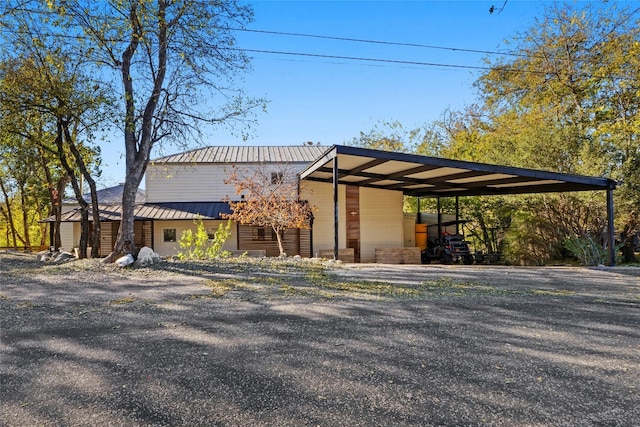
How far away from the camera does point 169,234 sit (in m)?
17.7

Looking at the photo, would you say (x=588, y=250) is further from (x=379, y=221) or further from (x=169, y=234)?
(x=169, y=234)

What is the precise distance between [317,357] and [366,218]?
42.8 feet

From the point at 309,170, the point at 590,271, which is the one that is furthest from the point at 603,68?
the point at 309,170

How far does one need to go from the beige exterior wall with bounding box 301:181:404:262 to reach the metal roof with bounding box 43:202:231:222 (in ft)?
13.7

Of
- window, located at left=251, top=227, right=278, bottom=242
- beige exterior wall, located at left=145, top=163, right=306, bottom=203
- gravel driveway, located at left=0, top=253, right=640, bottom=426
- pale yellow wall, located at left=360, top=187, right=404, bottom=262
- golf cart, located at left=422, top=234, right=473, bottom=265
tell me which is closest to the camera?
gravel driveway, located at left=0, top=253, right=640, bottom=426

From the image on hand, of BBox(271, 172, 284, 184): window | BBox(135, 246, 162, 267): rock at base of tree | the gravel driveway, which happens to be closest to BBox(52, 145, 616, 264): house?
BBox(271, 172, 284, 184): window

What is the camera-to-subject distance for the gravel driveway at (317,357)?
220 cm

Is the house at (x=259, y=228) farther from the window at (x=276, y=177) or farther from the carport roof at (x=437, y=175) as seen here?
the carport roof at (x=437, y=175)

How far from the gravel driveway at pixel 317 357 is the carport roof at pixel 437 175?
4.40 metres

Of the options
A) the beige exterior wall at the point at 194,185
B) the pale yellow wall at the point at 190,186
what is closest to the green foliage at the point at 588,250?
the beige exterior wall at the point at 194,185

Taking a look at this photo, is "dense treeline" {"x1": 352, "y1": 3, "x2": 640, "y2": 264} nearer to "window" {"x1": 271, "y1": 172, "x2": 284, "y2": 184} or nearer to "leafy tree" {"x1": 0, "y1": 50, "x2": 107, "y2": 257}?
"window" {"x1": 271, "y1": 172, "x2": 284, "y2": 184}

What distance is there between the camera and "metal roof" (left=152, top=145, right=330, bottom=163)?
17822mm

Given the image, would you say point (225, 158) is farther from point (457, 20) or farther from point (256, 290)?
point (256, 290)

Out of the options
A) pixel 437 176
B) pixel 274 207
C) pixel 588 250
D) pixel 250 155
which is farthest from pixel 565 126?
pixel 250 155
